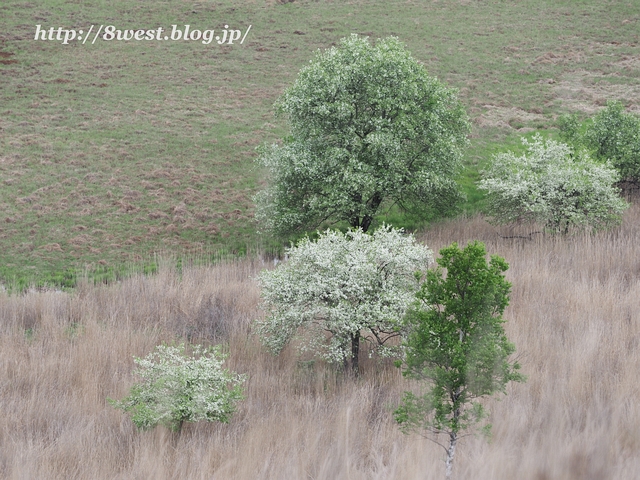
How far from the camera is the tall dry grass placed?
5.21 metres

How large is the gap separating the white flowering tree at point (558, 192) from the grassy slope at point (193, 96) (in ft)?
23.8

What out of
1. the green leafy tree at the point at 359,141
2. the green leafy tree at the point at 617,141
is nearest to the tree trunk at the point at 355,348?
the green leafy tree at the point at 359,141

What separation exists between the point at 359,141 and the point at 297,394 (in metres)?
14.8

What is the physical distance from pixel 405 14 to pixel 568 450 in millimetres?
56471

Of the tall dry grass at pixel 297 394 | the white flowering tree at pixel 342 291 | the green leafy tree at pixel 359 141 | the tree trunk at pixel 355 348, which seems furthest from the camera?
the green leafy tree at pixel 359 141

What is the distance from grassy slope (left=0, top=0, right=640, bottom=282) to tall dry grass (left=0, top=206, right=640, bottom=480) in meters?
11.8

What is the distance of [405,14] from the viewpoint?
184 ft

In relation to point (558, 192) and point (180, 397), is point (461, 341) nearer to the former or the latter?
point (180, 397)

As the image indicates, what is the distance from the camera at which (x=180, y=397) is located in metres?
8.19

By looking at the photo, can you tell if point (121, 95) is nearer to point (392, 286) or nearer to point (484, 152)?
point (484, 152)

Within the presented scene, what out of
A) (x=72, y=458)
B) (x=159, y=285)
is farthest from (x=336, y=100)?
(x=72, y=458)

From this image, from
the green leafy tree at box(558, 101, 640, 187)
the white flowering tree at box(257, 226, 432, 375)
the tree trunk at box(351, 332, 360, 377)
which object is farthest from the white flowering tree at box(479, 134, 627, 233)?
the tree trunk at box(351, 332, 360, 377)

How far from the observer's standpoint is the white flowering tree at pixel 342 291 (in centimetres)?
1014

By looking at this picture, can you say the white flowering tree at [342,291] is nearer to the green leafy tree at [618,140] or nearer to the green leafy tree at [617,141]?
the green leafy tree at [617,141]
